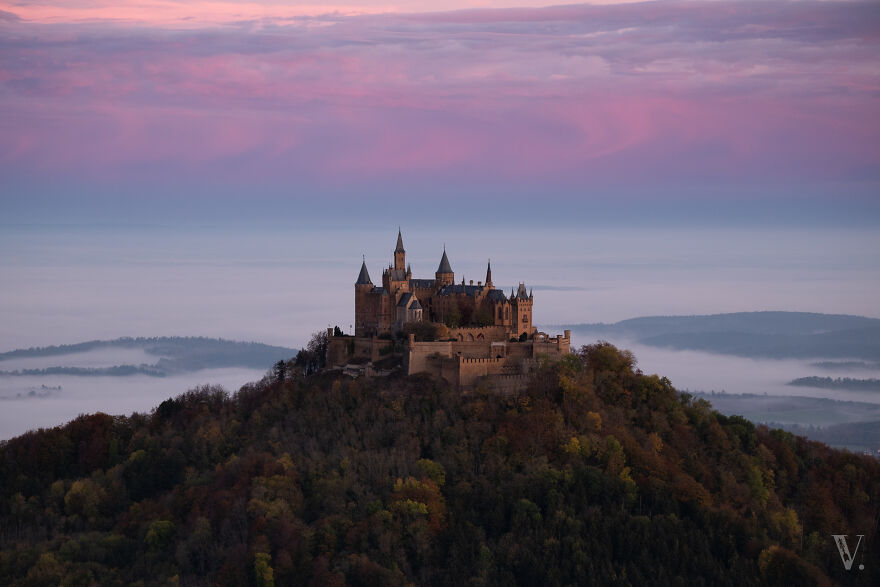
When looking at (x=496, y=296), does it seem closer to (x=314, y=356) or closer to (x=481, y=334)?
(x=481, y=334)

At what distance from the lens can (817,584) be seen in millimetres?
62688

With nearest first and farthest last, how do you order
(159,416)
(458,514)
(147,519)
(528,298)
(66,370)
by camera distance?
(458,514) → (147,519) → (528,298) → (159,416) → (66,370)

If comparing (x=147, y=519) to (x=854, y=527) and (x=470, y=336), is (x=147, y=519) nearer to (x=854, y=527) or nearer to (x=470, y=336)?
(x=470, y=336)

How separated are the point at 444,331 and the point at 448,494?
11.1 meters

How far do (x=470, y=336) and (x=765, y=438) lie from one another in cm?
2094

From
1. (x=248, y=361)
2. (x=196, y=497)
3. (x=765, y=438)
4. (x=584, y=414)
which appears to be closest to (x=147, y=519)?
(x=196, y=497)

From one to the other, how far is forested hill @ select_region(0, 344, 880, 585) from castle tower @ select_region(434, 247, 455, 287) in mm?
9486

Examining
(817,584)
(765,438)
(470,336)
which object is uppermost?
(470,336)

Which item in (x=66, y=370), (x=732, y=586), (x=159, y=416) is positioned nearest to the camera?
(x=732, y=586)

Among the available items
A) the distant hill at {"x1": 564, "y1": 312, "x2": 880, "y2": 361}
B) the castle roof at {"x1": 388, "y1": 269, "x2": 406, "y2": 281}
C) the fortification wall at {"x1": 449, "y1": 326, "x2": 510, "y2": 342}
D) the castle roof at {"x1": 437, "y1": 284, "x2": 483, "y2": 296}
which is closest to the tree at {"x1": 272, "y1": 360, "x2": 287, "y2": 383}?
the castle roof at {"x1": 388, "y1": 269, "x2": 406, "y2": 281}

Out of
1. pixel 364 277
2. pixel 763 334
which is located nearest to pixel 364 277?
pixel 364 277

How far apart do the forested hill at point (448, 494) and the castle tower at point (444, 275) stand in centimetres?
949

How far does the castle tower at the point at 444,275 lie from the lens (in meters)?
81.3

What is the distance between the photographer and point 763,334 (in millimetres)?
164250
